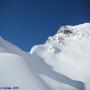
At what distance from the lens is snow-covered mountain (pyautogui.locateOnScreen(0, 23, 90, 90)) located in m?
34.0

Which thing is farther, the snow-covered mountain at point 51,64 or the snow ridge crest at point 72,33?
the snow ridge crest at point 72,33

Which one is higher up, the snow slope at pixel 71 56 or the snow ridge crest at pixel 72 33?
the snow ridge crest at pixel 72 33

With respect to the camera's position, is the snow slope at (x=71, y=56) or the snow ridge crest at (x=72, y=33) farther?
the snow ridge crest at (x=72, y=33)

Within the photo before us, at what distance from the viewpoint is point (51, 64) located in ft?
188

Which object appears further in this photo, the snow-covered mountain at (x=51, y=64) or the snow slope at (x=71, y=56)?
the snow slope at (x=71, y=56)

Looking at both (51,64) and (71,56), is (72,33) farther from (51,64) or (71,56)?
(51,64)

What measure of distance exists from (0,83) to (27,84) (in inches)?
164

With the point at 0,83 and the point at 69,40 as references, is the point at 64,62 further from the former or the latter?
the point at 0,83

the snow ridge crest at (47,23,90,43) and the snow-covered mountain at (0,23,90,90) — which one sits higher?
the snow ridge crest at (47,23,90,43)

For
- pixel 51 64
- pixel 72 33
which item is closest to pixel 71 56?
pixel 51 64

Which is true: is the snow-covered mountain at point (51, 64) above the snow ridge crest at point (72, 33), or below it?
below

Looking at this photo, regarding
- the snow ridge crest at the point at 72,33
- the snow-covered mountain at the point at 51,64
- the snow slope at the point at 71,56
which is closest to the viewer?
the snow-covered mountain at the point at 51,64

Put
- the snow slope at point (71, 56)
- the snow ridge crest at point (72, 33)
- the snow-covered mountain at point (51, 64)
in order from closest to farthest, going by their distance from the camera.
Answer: the snow-covered mountain at point (51, 64) → the snow slope at point (71, 56) → the snow ridge crest at point (72, 33)

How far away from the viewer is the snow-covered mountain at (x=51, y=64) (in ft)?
111
